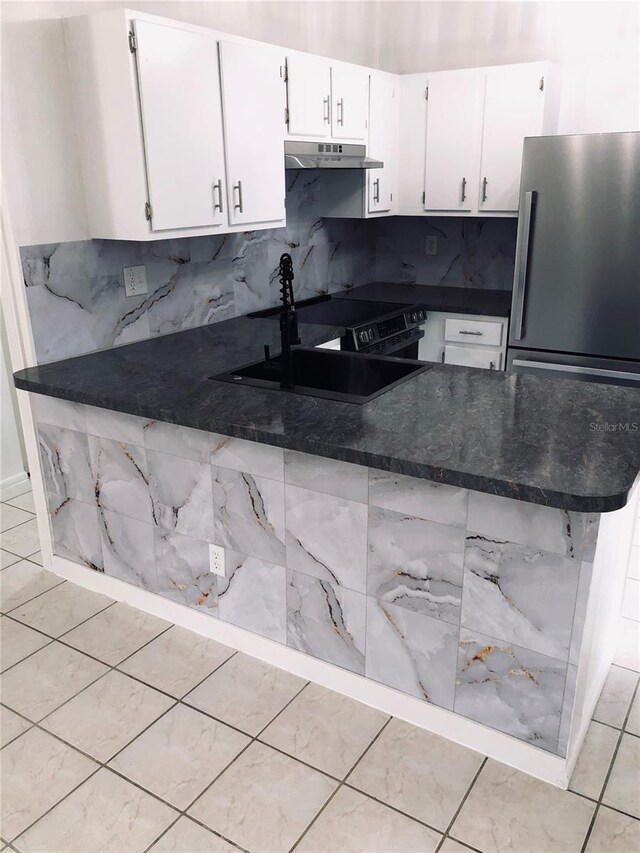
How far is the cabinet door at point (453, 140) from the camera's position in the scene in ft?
12.2

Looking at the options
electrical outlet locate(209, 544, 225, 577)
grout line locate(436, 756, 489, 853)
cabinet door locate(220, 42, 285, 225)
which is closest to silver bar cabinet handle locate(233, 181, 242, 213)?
cabinet door locate(220, 42, 285, 225)

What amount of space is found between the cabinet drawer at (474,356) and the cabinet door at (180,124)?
1692 mm

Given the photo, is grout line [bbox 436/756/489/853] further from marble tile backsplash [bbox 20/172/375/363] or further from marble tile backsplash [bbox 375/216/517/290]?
marble tile backsplash [bbox 375/216/517/290]

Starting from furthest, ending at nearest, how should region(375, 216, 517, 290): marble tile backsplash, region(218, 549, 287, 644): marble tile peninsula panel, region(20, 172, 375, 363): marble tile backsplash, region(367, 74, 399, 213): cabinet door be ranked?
region(375, 216, 517, 290): marble tile backsplash
region(367, 74, 399, 213): cabinet door
region(20, 172, 375, 363): marble tile backsplash
region(218, 549, 287, 644): marble tile peninsula panel

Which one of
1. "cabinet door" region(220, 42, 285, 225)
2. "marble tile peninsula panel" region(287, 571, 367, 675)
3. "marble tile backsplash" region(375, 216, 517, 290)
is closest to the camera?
"marble tile peninsula panel" region(287, 571, 367, 675)

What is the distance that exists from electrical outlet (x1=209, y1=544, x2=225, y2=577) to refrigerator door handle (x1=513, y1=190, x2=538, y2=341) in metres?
1.95

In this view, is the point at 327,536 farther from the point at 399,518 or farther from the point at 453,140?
the point at 453,140

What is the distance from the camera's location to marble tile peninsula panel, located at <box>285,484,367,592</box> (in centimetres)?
205

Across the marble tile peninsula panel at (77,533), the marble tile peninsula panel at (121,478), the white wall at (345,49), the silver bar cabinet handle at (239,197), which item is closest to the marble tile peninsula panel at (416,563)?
the marble tile peninsula panel at (121,478)

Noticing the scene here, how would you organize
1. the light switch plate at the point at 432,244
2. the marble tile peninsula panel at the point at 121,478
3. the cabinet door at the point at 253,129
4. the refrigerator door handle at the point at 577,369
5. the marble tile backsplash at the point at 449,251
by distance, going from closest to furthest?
1. the marble tile peninsula panel at the point at 121,478
2. the cabinet door at the point at 253,129
3. the refrigerator door handle at the point at 577,369
4. the marble tile backsplash at the point at 449,251
5. the light switch plate at the point at 432,244

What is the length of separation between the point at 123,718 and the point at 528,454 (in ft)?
4.80

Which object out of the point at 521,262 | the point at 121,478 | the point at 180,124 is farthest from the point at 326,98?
the point at 121,478

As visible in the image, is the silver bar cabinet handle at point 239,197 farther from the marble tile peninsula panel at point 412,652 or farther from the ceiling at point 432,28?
the marble tile peninsula panel at point 412,652

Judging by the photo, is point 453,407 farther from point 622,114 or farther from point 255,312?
point 622,114
